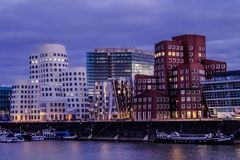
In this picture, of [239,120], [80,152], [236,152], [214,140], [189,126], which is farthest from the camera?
[189,126]

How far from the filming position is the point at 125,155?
5418 inches

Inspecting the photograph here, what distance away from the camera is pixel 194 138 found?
584 feet

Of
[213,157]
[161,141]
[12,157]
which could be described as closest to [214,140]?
[161,141]

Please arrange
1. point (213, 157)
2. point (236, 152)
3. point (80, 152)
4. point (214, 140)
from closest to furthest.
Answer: point (213, 157) → point (236, 152) → point (80, 152) → point (214, 140)

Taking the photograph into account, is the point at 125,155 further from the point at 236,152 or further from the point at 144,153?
the point at 236,152

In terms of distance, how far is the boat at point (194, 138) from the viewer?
169375mm

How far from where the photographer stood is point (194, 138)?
177875mm

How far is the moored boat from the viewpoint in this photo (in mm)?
169375

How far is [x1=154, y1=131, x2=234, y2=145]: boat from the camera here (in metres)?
169

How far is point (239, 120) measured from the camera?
181 meters

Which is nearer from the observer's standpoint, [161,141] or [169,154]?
[169,154]

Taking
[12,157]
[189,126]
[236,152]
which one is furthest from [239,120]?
[12,157]

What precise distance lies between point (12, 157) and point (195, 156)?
4562 centimetres

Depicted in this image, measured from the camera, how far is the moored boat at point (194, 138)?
16938 centimetres
